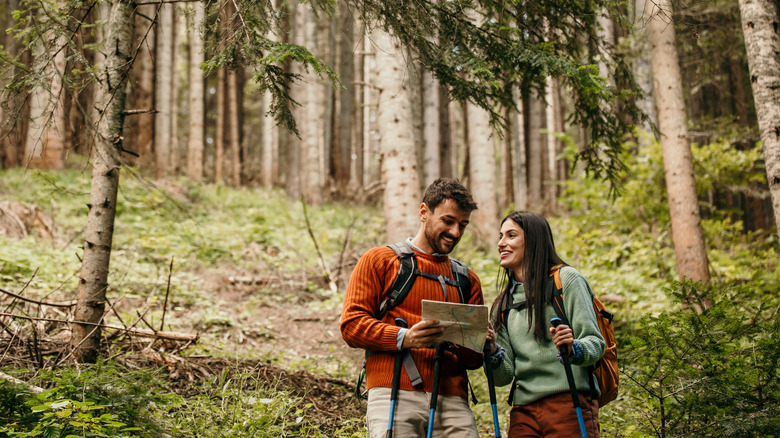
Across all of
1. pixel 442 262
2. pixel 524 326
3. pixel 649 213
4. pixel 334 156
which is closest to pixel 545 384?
pixel 524 326

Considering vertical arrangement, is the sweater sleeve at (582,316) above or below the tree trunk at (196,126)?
below

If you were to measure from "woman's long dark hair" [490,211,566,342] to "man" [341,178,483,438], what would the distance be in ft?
1.08

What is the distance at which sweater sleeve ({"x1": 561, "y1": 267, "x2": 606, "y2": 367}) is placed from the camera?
2748 millimetres

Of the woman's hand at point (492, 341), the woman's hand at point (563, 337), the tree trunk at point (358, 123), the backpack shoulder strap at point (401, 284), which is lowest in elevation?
the woman's hand at point (492, 341)

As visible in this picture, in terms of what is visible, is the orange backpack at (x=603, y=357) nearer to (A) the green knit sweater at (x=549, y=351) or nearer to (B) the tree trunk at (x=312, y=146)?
(A) the green knit sweater at (x=549, y=351)

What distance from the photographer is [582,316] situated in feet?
9.50

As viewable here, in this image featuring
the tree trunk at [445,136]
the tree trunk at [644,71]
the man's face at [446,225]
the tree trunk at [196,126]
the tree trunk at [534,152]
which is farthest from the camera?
the tree trunk at [534,152]

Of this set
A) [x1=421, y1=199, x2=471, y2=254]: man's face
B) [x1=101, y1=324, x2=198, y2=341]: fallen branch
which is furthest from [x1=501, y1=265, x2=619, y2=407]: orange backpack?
[x1=101, y1=324, x2=198, y2=341]: fallen branch

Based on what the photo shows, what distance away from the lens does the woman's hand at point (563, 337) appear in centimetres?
273

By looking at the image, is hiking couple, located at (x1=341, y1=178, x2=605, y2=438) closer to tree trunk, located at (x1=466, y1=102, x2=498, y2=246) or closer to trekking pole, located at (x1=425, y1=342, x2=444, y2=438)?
trekking pole, located at (x1=425, y1=342, x2=444, y2=438)

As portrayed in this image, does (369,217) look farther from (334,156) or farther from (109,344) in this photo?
(109,344)

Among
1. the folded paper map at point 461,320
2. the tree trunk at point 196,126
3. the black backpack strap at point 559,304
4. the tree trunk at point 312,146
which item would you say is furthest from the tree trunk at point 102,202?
the tree trunk at point 196,126

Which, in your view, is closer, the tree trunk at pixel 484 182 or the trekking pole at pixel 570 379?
the trekking pole at pixel 570 379

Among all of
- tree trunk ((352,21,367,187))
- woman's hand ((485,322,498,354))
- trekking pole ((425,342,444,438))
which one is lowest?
trekking pole ((425,342,444,438))
